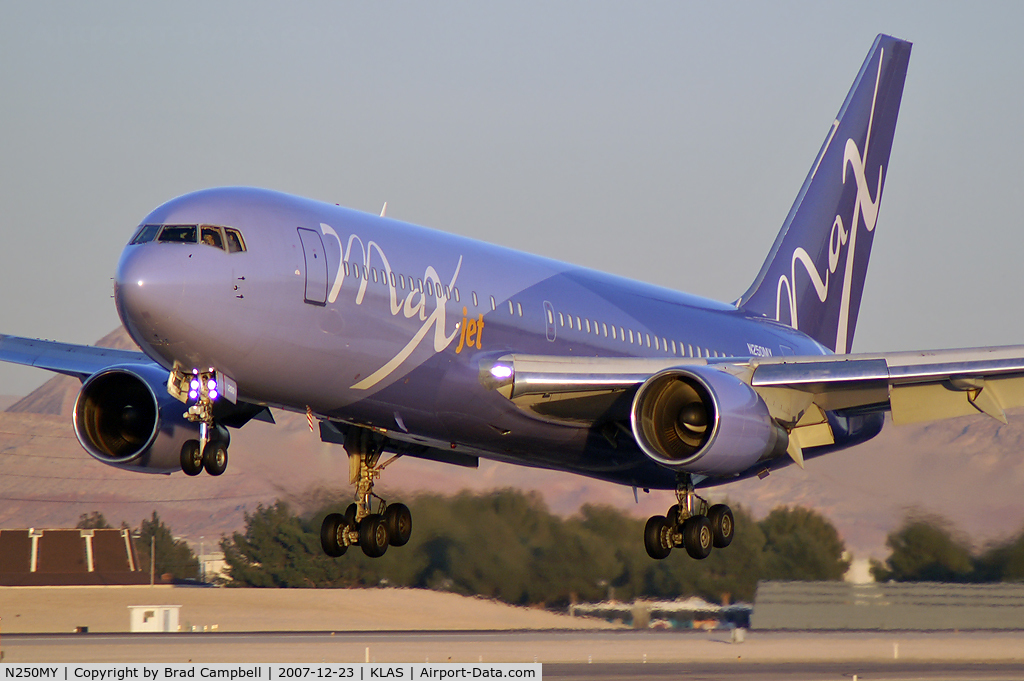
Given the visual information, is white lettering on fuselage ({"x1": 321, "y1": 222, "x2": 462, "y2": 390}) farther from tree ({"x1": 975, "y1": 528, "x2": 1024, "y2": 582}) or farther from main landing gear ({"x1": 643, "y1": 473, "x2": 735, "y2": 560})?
tree ({"x1": 975, "y1": 528, "x2": 1024, "y2": 582})

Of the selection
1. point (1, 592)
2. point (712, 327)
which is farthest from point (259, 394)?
point (1, 592)

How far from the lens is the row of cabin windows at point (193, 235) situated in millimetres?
14969

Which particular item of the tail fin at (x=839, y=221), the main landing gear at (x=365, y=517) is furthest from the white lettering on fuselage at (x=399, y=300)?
the tail fin at (x=839, y=221)

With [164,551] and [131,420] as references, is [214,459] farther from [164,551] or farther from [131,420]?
[164,551]

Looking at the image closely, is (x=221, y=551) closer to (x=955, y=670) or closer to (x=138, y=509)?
(x=138, y=509)

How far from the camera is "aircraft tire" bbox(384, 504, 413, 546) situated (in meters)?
21.5

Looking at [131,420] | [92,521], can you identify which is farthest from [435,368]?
[92,521]

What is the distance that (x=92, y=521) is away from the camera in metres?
55.6

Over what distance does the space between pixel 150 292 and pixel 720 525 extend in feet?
34.7

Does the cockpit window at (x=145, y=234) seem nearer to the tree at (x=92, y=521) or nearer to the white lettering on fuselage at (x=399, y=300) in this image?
the white lettering on fuselage at (x=399, y=300)

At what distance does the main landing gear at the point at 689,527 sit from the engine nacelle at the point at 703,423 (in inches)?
90.2

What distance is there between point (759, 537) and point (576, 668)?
19.5 ft

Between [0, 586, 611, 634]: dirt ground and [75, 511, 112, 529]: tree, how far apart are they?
234 inches

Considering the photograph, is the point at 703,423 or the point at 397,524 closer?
the point at 703,423
